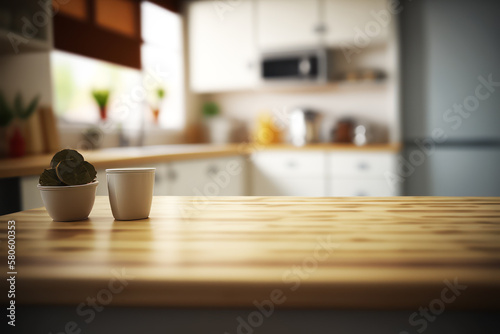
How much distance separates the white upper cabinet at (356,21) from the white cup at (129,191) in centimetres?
324

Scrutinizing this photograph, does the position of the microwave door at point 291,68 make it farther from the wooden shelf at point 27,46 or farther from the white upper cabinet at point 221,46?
the wooden shelf at point 27,46

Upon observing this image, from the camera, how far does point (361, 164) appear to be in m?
3.61

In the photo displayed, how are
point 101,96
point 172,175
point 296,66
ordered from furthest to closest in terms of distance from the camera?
1. point 296,66
2. point 101,96
3. point 172,175

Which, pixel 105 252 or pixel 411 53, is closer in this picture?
pixel 105 252

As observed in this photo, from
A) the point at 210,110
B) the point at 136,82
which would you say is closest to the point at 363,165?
the point at 210,110

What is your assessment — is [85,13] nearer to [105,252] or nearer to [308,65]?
[308,65]

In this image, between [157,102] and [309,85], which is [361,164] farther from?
[157,102]

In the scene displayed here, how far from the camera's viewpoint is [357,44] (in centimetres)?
393

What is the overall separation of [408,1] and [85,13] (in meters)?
2.52

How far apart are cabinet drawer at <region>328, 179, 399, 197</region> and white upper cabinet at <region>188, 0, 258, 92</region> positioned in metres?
1.22

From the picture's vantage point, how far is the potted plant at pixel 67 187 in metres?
0.91

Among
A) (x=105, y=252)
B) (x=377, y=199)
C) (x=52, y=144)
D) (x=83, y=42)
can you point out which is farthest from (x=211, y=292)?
(x=83, y=42)

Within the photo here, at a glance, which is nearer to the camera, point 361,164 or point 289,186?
point 361,164

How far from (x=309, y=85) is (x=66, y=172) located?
327 centimetres
